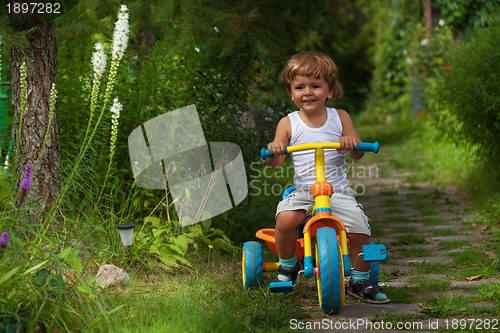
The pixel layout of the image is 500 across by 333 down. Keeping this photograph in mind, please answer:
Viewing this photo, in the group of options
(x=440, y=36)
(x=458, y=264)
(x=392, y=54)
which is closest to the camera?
(x=458, y=264)

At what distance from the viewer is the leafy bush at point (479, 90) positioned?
6598 mm

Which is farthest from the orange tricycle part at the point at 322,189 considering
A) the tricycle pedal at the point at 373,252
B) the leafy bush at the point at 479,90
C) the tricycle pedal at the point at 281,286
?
the leafy bush at the point at 479,90

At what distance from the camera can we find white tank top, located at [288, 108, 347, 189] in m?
4.11

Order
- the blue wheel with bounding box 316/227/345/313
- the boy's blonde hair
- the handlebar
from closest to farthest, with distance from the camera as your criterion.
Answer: the blue wheel with bounding box 316/227/345/313 → the handlebar → the boy's blonde hair

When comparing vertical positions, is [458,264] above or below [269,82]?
below

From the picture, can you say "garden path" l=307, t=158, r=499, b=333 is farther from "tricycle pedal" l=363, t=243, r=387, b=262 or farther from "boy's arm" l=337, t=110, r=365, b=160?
"boy's arm" l=337, t=110, r=365, b=160

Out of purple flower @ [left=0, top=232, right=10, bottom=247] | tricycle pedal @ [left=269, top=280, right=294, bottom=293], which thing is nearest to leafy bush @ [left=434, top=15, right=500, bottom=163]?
tricycle pedal @ [left=269, top=280, right=294, bottom=293]

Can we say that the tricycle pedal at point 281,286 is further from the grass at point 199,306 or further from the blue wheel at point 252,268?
the blue wheel at point 252,268

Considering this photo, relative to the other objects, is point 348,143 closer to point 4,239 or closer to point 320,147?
point 320,147

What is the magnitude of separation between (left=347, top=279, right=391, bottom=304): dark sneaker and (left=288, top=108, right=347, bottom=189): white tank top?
0.52 metres

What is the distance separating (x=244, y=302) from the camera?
389 centimetres

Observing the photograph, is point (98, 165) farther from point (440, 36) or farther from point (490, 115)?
point (440, 36)

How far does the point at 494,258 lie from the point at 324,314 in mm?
1604

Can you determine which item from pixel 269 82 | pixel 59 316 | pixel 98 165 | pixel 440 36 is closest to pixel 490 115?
pixel 269 82
